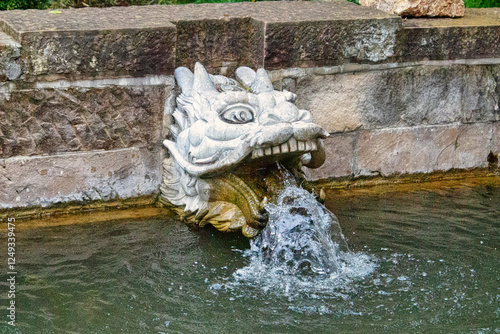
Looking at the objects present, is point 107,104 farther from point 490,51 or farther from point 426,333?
point 490,51

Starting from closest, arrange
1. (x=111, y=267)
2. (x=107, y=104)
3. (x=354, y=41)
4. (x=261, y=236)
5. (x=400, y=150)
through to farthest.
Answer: (x=111, y=267) < (x=261, y=236) < (x=107, y=104) < (x=354, y=41) < (x=400, y=150)

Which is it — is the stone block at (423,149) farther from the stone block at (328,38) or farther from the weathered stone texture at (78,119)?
the weathered stone texture at (78,119)

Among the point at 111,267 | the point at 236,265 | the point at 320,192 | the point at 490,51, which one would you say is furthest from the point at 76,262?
the point at 490,51

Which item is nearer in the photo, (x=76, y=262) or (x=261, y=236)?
(x=76, y=262)

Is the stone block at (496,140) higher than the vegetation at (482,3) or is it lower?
lower

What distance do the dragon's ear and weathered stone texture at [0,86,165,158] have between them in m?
0.53

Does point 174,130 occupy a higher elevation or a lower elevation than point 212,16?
lower

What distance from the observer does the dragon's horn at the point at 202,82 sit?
456cm

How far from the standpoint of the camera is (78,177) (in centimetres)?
471

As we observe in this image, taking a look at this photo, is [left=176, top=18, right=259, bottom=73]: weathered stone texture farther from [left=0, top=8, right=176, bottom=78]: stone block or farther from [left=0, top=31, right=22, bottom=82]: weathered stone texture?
[left=0, top=31, right=22, bottom=82]: weathered stone texture

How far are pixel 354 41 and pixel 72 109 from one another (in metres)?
1.90

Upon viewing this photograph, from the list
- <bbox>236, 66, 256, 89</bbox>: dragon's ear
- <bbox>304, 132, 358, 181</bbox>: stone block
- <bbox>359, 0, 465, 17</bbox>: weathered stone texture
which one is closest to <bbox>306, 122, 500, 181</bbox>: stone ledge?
<bbox>304, 132, 358, 181</bbox>: stone block

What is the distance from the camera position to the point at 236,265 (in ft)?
13.5

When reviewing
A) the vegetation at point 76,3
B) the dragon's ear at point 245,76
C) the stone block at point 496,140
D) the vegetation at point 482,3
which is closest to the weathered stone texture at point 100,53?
Result: the dragon's ear at point 245,76
